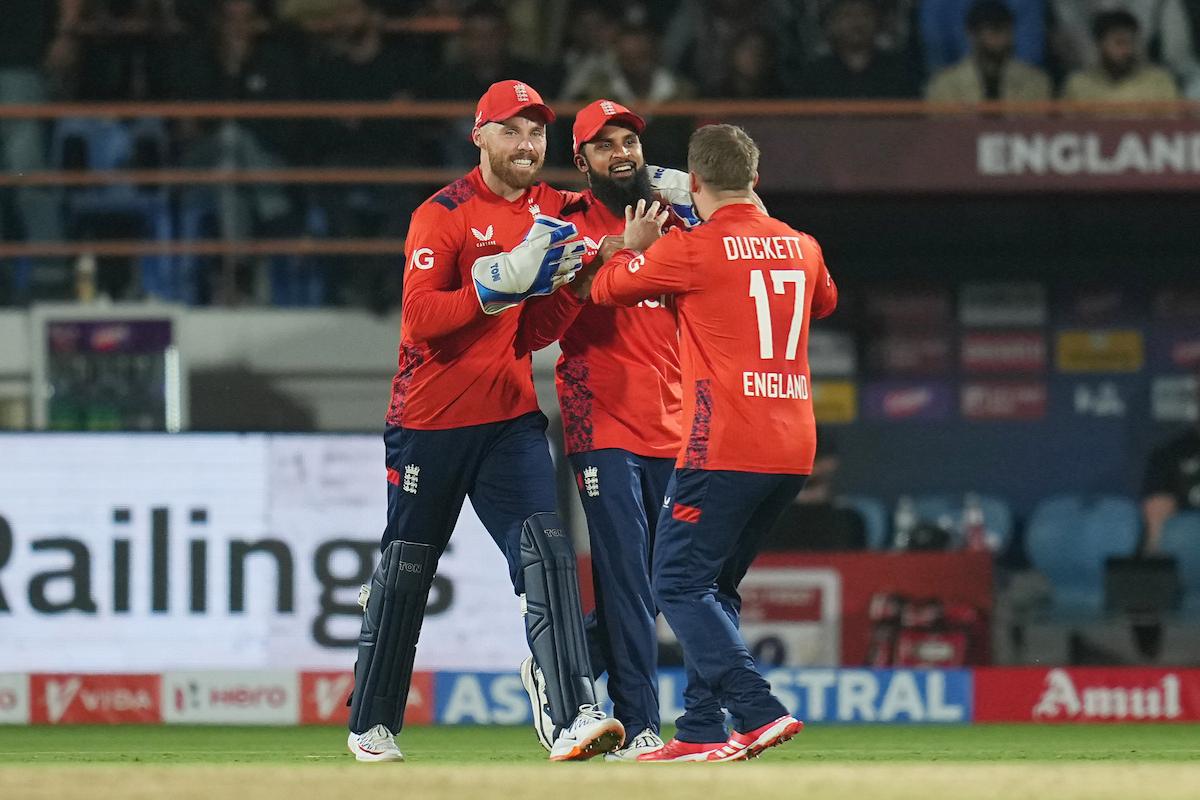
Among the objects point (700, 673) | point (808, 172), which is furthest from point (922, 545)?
point (700, 673)

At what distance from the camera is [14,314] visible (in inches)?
424

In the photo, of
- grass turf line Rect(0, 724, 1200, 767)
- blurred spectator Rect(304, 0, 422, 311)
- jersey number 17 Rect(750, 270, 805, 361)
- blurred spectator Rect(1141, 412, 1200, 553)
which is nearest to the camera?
jersey number 17 Rect(750, 270, 805, 361)

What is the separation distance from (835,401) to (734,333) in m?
5.95

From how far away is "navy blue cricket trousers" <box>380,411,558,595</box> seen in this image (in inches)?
243

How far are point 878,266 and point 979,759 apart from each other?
555 cm

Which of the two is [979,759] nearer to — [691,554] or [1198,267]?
[691,554]

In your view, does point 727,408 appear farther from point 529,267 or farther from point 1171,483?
point 1171,483

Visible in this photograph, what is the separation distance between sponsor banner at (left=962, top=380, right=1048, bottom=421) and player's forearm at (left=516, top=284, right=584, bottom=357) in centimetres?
610

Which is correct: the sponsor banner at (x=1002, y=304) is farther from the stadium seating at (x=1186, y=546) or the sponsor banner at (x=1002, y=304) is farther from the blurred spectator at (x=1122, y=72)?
the stadium seating at (x=1186, y=546)

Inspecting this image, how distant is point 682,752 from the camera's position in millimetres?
6125

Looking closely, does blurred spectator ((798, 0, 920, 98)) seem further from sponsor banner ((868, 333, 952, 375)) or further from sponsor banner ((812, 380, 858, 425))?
sponsor banner ((812, 380, 858, 425))

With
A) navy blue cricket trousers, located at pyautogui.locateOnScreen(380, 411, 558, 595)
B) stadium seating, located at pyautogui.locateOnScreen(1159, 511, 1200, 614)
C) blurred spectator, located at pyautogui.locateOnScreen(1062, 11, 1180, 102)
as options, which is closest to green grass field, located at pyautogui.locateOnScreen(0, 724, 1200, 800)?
navy blue cricket trousers, located at pyautogui.locateOnScreen(380, 411, 558, 595)

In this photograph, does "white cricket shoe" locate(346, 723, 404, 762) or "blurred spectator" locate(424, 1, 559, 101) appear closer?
"white cricket shoe" locate(346, 723, 404, 762)

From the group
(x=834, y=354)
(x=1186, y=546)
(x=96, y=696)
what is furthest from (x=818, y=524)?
(x=96, y=696)
